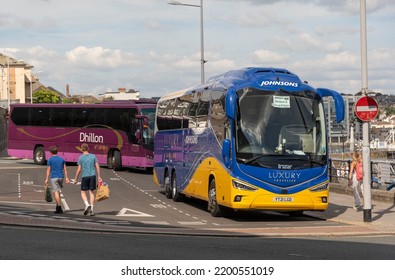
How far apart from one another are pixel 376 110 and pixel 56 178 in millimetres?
7997

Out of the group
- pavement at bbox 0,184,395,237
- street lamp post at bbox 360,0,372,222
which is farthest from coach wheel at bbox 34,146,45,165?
street lamp post at bbox 360,0,372,222

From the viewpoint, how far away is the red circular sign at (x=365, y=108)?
20.1 metres

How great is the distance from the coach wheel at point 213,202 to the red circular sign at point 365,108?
14.3 ft

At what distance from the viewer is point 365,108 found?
20172 mm

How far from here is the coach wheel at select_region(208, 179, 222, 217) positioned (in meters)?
22.2

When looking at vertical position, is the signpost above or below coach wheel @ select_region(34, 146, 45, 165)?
above

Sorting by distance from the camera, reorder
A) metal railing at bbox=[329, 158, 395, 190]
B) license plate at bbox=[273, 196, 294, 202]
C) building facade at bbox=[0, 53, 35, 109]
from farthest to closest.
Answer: building facade at bbox=[0, 53, 35, 109] → metal railing at bbox=[329, 158, 395, 190] → license plate at bbox=[273, 196, 294, 202]

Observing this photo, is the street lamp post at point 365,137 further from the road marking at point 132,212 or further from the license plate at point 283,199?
the road marking at point 132,212

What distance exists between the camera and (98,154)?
4609 cm

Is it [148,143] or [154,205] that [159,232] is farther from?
[148,143]

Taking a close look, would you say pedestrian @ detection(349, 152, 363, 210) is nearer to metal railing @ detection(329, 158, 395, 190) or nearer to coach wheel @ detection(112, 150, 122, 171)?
metal railing @ detection(329, 158, 395, 190)

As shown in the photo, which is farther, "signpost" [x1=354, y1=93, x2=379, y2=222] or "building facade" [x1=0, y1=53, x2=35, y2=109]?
"building facade" [x1=0, y1=53, x2=35, y2=109]

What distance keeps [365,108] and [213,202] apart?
4.87 metres

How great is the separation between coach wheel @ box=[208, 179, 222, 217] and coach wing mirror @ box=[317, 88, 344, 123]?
367 cm
